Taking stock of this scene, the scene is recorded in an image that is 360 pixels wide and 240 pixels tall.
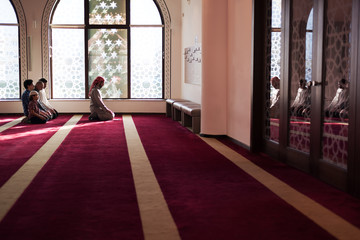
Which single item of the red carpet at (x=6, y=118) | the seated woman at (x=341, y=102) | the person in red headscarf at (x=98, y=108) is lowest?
the red carpet at (x=6, y=118)

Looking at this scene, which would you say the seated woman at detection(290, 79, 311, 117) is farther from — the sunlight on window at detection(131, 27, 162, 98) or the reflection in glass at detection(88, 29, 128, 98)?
the reflection in glass at detection(88, 29, 128, 98)

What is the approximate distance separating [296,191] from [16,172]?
280 cm

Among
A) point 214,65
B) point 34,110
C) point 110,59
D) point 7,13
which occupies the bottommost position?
point 34,110

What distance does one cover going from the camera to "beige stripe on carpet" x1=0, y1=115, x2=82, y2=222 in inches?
152

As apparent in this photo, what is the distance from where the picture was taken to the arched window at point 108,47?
12.9m

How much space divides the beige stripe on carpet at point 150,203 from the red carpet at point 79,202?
6cm

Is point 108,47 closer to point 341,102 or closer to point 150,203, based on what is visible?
point 341,102

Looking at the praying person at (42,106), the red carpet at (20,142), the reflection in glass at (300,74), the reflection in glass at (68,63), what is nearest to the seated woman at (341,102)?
the reflection in glass at (300,74)

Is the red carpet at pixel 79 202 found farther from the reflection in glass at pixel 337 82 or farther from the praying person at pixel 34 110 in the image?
the praying person at pixel 34 110

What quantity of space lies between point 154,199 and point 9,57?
10032mm

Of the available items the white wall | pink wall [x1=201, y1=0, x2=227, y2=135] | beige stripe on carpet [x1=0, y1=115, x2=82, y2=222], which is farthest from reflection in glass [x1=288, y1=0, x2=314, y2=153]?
the white wall

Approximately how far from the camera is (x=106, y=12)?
12.9 metres

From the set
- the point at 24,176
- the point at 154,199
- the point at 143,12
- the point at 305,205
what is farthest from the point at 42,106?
the point at 305,205

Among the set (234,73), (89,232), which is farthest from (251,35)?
(89,232)
